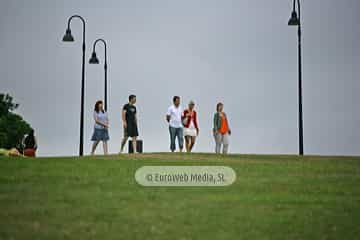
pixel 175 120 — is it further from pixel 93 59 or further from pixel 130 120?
pixel 93 59

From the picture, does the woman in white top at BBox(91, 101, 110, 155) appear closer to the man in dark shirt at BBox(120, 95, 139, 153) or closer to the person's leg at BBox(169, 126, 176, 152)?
the man in dark shirt at BBox(120, 95, 139, 153)

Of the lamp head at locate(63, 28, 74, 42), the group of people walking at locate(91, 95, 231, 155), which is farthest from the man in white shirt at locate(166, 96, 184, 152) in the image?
the lamp head at locate(63, 28, 74, 42)

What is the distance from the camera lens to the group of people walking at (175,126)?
34719mm

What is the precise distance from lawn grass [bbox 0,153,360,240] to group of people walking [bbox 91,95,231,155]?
7.60 m

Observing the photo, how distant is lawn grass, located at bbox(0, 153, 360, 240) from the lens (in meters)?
18.6

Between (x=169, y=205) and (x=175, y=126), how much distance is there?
1550 centimetres

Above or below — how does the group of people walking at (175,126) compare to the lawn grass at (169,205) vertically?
above

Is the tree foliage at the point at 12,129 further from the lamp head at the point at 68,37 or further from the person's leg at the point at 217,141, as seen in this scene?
the person's leg at the point at 217,141

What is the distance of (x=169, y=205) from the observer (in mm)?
20625

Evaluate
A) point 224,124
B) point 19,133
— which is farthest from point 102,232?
point 19,133

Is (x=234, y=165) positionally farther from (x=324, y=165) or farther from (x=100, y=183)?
(x=100, y=183)

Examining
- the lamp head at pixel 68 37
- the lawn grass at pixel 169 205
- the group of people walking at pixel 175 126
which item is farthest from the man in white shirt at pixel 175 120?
the lamp head at pixel 68 37

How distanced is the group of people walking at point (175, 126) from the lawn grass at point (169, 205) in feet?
24.9

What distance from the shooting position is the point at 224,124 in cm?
3784
